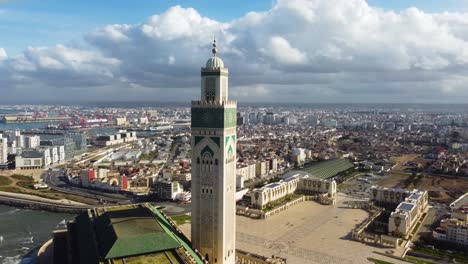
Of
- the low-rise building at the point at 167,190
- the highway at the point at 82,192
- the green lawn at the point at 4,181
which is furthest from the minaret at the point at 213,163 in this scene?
the green lawn at the point at 4,181

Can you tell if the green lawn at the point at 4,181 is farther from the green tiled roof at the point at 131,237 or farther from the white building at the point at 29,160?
the green tiled roof at the point at 131,237

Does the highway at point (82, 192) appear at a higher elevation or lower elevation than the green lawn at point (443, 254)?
lower

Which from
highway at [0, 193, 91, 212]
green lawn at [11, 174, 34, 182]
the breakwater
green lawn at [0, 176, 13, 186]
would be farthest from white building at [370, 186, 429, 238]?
green lawn at [0, 176, 13, 186]

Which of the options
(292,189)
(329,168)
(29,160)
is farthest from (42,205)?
(329,168)

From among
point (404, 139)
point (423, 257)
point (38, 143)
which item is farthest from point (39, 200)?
point (404, 139)

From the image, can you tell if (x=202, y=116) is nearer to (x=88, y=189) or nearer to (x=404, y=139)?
(x=88, y=189)

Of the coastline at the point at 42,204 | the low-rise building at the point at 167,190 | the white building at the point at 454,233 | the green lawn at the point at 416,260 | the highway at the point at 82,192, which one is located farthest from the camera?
the highway at the point at 82,192

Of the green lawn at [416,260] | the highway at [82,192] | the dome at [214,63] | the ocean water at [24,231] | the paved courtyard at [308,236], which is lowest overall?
the ocean water at [24,231]
